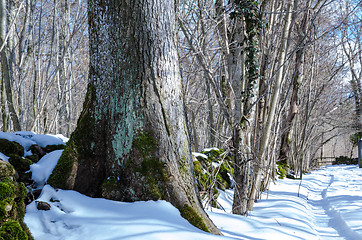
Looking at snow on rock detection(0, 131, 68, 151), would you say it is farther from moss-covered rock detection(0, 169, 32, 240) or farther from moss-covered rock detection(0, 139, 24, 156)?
moss-covered rock detection(0, 169, 32, 240)

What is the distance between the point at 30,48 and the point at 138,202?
5.79m

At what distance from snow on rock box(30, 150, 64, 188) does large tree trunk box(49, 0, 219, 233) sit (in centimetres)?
22

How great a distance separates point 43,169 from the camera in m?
2.80

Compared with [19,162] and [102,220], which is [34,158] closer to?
[19,162]

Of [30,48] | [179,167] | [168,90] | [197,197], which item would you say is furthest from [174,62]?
[30,48]

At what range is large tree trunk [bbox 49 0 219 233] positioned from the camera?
7.94ft

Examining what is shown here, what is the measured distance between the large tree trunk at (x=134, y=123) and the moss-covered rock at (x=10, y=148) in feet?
2.58

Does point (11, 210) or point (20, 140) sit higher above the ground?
point (20, 140)

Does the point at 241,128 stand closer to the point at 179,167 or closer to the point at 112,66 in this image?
the point at 179,167

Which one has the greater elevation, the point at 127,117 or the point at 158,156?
the point at 127,117

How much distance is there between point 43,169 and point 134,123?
1.11 meters

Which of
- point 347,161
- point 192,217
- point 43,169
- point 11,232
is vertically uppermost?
point 43,169

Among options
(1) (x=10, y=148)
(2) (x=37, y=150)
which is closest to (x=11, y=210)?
(1) (x=10, y=148)

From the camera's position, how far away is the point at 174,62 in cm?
262
